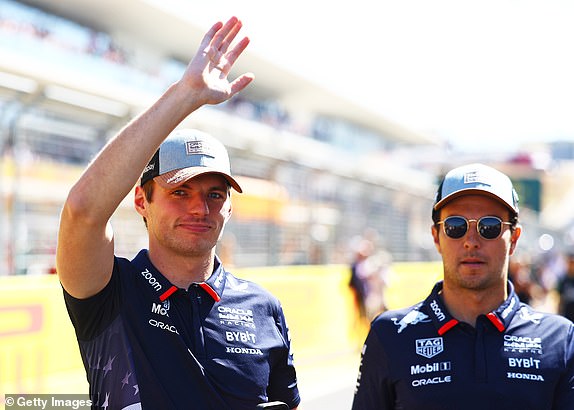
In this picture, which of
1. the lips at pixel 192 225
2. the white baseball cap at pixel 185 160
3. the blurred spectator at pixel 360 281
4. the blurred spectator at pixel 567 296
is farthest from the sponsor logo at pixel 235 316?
the blurred spectator at pixel 360 281

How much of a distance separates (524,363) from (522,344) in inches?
3.3

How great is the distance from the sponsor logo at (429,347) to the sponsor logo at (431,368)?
0.12 feet

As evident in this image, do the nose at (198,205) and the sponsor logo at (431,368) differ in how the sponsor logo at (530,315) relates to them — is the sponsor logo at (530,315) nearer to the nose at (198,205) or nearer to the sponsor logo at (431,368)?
the sponsor logo at (431,368)

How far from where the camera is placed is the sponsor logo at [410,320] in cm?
288

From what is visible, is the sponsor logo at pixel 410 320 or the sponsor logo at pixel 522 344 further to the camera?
the sponsor logo at pixel 410 320

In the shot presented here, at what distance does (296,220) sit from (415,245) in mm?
7538

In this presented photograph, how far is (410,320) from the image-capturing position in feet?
Result: 9.52

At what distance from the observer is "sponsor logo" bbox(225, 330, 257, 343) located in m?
2.62

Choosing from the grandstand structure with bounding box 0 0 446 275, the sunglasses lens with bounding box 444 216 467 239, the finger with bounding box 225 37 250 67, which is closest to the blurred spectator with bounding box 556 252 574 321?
the grandstand structure with bounding box 0 0 446 275

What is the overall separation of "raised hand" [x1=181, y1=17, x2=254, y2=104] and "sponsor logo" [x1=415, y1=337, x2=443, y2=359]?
1159 millimetres

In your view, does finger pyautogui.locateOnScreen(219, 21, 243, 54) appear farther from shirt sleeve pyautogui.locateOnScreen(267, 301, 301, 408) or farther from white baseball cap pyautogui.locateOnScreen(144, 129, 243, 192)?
shirt sleeve pyautogui.locateOnScreen(267, 301, 301, 408)

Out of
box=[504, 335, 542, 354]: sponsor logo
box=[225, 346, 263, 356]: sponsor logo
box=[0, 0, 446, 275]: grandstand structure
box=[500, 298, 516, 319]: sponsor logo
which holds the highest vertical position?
box=[0, 0, 446, 275]: grandstand structure

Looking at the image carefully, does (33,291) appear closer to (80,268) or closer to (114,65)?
(80,268)

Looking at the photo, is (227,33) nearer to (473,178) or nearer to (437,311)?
(473,178)
